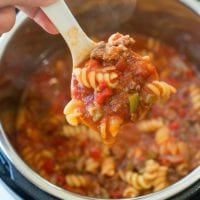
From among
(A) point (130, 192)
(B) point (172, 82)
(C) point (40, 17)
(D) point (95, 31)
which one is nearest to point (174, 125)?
(B) point (172, 82)

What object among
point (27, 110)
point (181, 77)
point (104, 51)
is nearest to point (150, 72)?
point (104, 51)

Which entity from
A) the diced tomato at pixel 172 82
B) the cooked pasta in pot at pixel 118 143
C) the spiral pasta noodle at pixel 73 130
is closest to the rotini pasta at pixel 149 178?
the cooked pasta in pot at pixel 118 143

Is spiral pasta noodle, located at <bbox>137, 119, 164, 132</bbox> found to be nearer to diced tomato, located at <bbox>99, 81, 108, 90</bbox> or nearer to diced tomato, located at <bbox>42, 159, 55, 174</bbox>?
diced tomato, located at <bbox>42, 159, 55, 174</bbox>

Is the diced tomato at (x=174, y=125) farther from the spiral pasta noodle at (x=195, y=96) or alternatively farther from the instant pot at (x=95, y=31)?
the instant pot at (x=95, y=31)

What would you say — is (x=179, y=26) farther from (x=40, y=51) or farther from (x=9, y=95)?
(x=9, y=95)

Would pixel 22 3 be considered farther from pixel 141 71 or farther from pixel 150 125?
pixel 150 125
